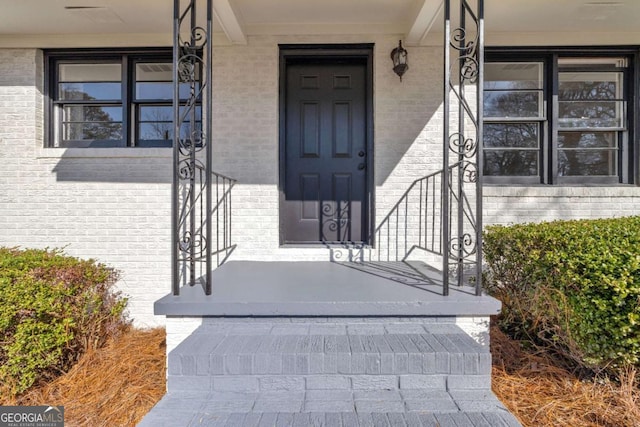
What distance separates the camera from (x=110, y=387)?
2576 millimetres


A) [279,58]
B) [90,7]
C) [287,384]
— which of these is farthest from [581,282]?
[90,7]

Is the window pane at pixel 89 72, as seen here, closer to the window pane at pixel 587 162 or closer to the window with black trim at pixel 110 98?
the window with black trim at pixel 110 98

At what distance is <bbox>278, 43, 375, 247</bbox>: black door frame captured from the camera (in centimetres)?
379

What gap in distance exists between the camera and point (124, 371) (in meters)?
2.76

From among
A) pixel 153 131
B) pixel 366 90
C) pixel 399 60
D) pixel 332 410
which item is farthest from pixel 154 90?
pixel 332 410

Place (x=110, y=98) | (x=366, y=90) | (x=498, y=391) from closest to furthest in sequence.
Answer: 1. (x=498, y=391)
2. (x=366, y=90)
3. (x=110, y=98)

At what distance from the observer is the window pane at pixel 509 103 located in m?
3.92

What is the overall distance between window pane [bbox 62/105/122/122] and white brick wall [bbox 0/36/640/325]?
32 cm

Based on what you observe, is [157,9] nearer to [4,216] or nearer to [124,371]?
[4,216]

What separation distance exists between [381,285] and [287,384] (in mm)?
1054

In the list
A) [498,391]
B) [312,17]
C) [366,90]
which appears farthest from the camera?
[366,90]

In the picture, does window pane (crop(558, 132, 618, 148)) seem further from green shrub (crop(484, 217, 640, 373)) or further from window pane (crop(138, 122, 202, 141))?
window pane (crop(138, 122, 202, 141))

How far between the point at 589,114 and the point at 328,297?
3.58 m

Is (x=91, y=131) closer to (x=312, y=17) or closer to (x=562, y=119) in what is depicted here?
(x=312, y=17)
